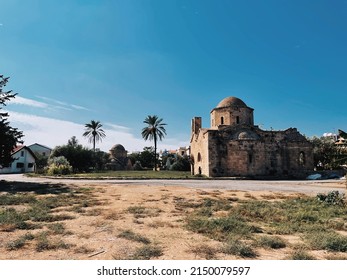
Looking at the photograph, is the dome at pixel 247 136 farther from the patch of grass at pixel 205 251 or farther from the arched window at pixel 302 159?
the patch of grass at pixel 205 251

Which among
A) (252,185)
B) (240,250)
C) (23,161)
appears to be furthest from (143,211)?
(23,161)

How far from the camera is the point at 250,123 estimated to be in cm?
3719

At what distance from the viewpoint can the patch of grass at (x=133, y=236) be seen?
5902mm

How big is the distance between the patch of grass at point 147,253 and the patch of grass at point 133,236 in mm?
594

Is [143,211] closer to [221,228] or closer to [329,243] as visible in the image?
[221,228]

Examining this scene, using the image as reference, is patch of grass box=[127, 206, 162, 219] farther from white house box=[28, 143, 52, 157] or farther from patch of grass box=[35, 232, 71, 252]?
white house box=[28, 143, 52, 157]

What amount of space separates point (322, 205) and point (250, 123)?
89.2ft

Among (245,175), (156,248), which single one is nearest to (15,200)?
(156,248)

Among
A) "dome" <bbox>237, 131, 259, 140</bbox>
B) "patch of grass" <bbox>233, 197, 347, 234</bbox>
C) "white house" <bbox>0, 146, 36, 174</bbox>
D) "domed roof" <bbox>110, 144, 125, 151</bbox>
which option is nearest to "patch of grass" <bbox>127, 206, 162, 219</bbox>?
"patch of grass" <bbox>233, 197, 347, 234</bbox>

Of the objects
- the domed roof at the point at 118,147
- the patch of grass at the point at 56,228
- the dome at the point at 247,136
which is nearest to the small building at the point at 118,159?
the domed roof at the point at 118,147

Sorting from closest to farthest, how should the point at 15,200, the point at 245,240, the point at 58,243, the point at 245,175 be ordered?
the point at 58,243, the point at 245,240, the point at 15,200, the point at 245,175

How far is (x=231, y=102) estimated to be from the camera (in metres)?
37.0

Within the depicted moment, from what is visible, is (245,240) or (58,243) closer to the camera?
(58,243)

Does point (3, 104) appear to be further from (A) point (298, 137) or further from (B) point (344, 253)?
(A) point (298, 137)
